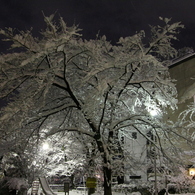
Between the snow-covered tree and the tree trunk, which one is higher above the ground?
the snow-covered tree

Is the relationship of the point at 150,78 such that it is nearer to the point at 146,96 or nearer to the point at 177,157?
the point at 146,96

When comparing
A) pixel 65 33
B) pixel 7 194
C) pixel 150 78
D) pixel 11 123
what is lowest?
pixel 7 194

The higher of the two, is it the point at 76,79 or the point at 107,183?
the point at 76,79

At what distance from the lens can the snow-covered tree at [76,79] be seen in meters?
10.3

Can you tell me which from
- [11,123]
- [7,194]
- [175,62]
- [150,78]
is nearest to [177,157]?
[150,78]

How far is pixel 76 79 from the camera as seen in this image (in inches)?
517

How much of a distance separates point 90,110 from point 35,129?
3.45 m

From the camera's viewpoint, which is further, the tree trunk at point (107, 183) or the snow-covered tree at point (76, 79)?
the tree trunk at point (107, 183)

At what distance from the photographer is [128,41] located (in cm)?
1131

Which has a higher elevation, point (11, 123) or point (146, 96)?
point (146, 96)

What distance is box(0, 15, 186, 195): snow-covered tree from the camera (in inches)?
404

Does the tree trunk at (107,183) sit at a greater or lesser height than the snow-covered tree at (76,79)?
lesser

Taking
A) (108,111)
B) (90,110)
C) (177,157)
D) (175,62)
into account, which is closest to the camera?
(90,110)

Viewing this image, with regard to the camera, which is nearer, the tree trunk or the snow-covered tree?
the snow-covered tree
